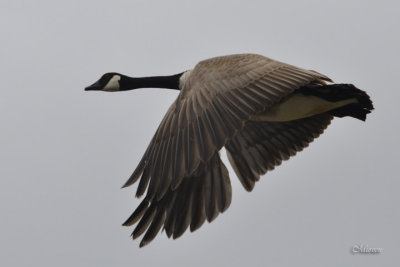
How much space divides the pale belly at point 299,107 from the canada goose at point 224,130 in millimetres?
15

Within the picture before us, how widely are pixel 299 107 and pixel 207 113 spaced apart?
2117mm

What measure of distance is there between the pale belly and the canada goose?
0.05ft

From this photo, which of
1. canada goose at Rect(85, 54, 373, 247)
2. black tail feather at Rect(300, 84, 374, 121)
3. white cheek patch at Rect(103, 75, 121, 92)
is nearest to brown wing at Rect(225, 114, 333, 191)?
canada goose at Rect(85, 54, 373, 247)

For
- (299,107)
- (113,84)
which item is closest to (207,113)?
(299,107)

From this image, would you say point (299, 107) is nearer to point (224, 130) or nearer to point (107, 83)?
point (224, 130)

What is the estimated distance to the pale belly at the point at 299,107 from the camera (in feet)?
35.5

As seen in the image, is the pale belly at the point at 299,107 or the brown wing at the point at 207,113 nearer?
the brown wing at the point at 207,113

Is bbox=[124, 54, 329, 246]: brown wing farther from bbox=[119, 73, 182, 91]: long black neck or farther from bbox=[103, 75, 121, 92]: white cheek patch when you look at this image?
bbox=[103, 75, 121, 92]: white cheek patch

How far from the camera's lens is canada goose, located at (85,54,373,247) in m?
9.27

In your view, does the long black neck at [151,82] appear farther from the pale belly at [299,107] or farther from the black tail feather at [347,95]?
the black tail feather at [347,95]

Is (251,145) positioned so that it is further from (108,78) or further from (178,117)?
(108,78)

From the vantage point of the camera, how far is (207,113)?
9.45 m

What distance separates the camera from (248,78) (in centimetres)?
987

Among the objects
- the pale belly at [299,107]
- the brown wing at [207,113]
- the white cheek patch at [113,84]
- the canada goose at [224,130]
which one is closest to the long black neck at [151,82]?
the white cheek patch at [113,84]
